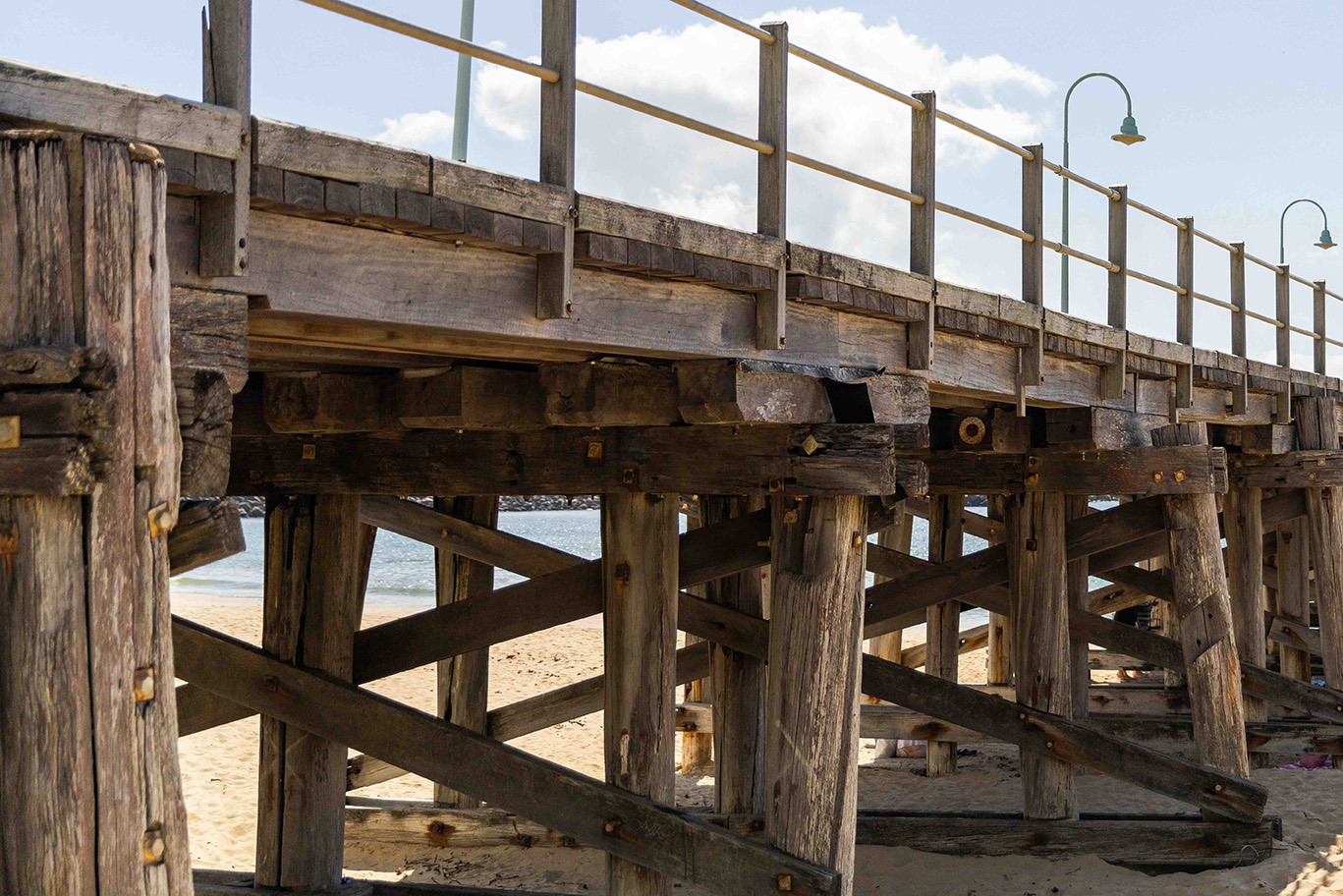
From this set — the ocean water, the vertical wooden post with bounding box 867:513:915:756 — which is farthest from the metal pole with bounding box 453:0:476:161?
the ocean water

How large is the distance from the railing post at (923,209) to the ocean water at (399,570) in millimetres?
13402

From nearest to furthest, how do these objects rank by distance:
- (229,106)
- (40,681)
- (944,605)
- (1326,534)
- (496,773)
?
(40,681) < (229,106) < (496,773) < (944,605) < (1326,534)

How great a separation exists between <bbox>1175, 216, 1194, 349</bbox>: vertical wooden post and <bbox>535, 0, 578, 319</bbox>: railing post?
203 inches

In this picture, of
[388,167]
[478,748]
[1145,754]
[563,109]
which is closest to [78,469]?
[388,167]

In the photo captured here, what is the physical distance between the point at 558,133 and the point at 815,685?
1.98 m

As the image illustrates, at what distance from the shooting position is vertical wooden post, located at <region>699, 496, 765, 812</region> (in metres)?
6.73

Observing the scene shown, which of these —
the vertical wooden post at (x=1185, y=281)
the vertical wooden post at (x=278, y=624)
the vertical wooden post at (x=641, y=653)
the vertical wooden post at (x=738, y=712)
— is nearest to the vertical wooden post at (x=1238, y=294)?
the vertical wooden post at (x=1185, y=281)

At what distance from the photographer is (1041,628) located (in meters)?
7.09

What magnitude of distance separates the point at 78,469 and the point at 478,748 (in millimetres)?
2975

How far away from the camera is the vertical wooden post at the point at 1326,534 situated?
30.8 feet

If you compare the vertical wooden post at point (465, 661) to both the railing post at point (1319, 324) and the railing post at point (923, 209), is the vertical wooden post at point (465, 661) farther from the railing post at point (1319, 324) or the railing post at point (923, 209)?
the railing post at point (1319, 324)

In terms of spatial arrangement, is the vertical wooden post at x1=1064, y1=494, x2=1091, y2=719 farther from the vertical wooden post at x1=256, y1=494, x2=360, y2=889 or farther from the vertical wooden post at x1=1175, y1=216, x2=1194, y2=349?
the vertical wooden post at x1=256, y1=494, x2=360, y2=889

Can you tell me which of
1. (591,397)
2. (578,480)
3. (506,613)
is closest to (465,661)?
(506,613)

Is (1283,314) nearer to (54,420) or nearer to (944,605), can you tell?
(944,605)
